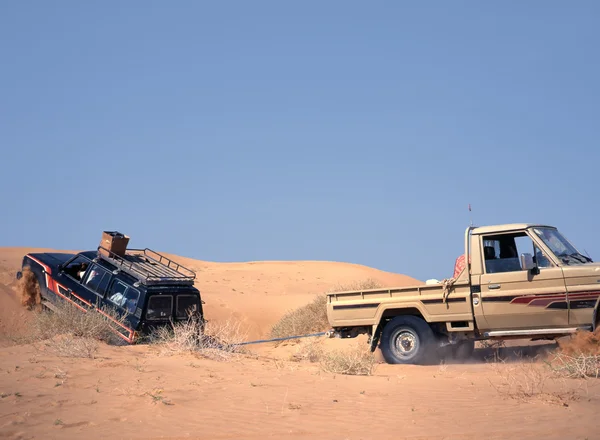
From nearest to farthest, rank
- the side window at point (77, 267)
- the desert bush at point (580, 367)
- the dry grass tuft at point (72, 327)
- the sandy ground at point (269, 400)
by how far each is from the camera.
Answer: the sandy ground at point (269, 400) < the desert bush at point (580, 367) < the dry grass tuft at point (72, 327) < the side window at point (77, 267)

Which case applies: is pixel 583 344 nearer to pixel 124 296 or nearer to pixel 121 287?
pixel 124 296

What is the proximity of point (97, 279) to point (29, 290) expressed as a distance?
266cm

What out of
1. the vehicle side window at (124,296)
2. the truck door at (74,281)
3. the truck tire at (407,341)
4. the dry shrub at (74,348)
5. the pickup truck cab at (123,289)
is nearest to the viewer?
the dry shrub at (74,348)

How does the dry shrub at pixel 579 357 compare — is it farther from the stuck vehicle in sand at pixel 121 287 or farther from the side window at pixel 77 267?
the side window at pixel 77 267

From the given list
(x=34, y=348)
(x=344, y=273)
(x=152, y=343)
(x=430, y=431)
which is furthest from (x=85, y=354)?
(x=344, y=273)

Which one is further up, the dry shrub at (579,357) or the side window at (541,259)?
the side window at (541,259)

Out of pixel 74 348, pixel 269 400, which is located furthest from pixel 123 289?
pixel 269 400

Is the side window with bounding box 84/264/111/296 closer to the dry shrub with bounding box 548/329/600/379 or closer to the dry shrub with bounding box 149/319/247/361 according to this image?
the dry shrub with bounding box 149/319/247/361

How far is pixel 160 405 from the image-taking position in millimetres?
6703

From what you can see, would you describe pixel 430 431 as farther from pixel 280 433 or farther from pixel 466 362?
pixel 466 362

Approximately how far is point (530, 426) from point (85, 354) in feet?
20.1

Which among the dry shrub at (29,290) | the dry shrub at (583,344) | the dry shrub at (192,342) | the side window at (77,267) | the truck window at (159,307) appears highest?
the side window at (77,267)

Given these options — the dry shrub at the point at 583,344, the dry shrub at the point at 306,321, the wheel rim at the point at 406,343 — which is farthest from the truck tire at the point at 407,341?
the dry shrub at the point at 306,321

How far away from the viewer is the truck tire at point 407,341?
10930 millimetres
